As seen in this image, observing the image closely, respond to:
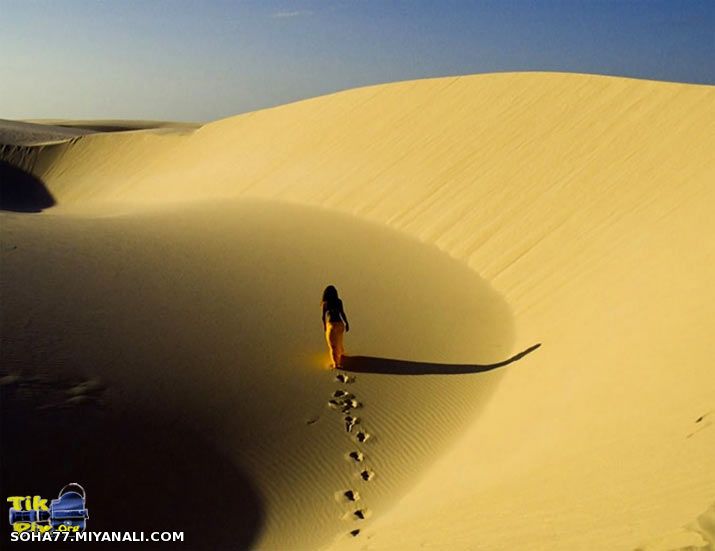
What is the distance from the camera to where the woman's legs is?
7.70 meters

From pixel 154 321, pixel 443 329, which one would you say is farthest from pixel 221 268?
pixel 443 329

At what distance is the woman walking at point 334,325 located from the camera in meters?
7.71

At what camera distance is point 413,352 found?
844cm

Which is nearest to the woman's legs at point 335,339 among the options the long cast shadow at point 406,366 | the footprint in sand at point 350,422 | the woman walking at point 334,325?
the woman walking at point 334,325

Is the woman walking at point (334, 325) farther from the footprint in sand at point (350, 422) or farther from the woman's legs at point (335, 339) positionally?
the footprint in sand at point (350, 422)

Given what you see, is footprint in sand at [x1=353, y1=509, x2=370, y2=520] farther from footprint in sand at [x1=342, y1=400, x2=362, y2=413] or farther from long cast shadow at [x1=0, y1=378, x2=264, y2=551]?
footprint in sand at [x1=342, y1=400, x2=362, y2=413]

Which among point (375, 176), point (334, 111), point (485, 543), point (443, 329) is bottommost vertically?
point (485, 543)

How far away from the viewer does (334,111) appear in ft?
83.6

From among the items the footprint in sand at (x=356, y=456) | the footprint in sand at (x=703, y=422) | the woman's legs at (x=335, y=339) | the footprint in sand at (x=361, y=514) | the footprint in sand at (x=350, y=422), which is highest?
the woman's legs at (x=335, y=339)

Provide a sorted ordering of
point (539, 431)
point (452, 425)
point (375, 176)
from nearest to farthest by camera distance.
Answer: point (539, 431), point (452, 425), point (375, 176)

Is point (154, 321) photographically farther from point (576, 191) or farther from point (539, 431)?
point (576, 191)

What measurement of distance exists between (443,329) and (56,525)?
18.0ft

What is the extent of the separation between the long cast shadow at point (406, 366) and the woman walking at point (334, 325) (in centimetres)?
18

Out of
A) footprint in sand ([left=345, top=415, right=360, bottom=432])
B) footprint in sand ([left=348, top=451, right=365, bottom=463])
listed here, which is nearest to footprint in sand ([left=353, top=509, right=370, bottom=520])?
footprint in sand ([left=348, top=451, right=365, bottom=463])
